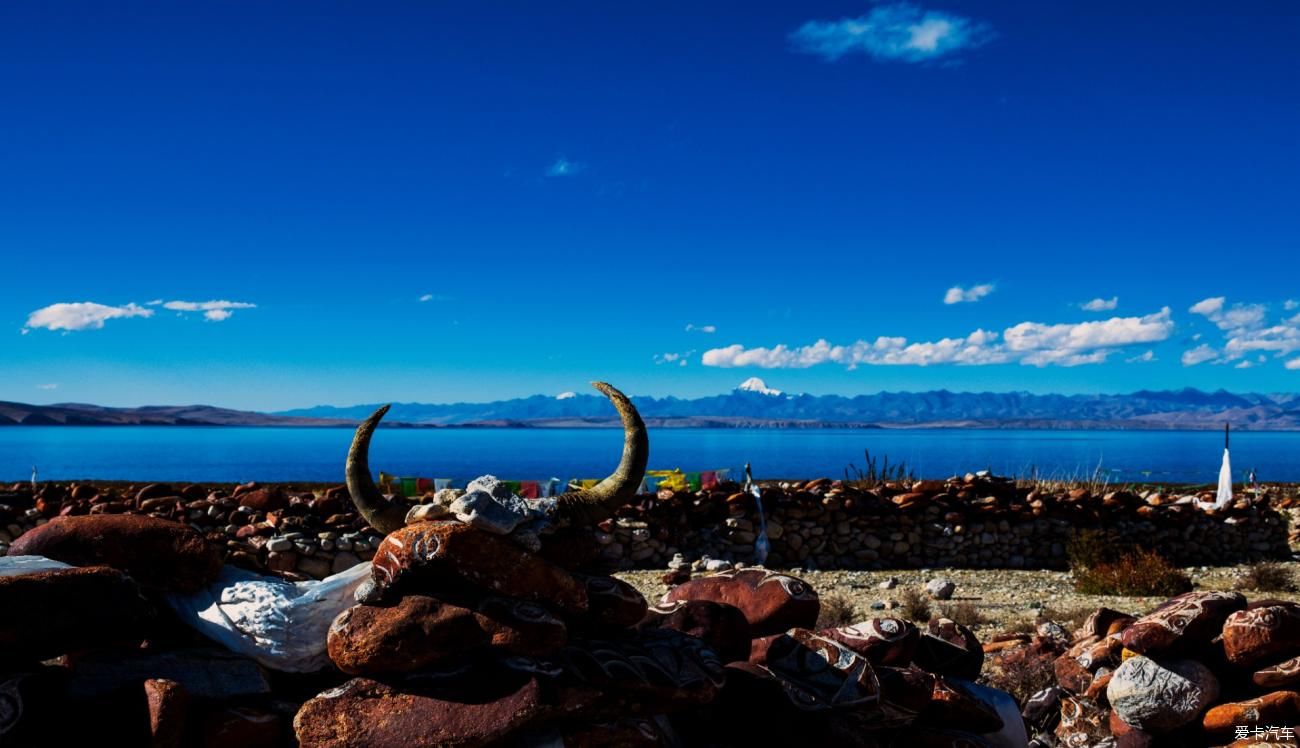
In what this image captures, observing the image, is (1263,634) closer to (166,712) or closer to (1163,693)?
(1163,693)

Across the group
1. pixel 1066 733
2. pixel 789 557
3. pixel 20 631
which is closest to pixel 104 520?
pixel 20 631

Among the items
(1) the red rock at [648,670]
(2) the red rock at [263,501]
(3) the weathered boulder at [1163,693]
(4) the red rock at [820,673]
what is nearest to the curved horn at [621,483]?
(1) the red rock at [648,670]

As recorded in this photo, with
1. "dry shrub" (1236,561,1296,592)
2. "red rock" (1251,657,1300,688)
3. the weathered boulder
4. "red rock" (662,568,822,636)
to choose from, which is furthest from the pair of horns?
"dry shrub" (1236,561,1296,592)

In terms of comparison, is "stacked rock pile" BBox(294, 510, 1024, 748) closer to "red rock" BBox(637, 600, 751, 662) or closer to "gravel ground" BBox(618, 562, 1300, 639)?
"red rock" BBox(637, 600, 751, 662)

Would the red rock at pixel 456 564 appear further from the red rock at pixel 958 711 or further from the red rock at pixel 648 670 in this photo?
the red rock at pixel 958 711

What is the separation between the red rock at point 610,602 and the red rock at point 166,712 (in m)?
1.94

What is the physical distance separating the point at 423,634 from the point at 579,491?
1.22 metres

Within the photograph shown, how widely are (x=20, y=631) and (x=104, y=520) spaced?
824 millimetres

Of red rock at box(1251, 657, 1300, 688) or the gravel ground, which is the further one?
the gravel ground

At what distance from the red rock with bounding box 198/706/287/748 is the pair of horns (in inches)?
42.4

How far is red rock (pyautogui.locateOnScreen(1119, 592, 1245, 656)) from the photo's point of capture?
7.00 metres

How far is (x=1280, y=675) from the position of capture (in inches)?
264

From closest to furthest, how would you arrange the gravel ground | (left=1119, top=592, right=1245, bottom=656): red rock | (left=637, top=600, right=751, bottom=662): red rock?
(left=637, top=600, right=751, bottom=662): red rock < (left=1119, top=592, right=1245, bottom=656): red rock < the gravel ground

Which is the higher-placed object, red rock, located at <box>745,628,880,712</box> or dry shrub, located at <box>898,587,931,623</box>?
red rock, located at <box>745,628,880,712</box>
